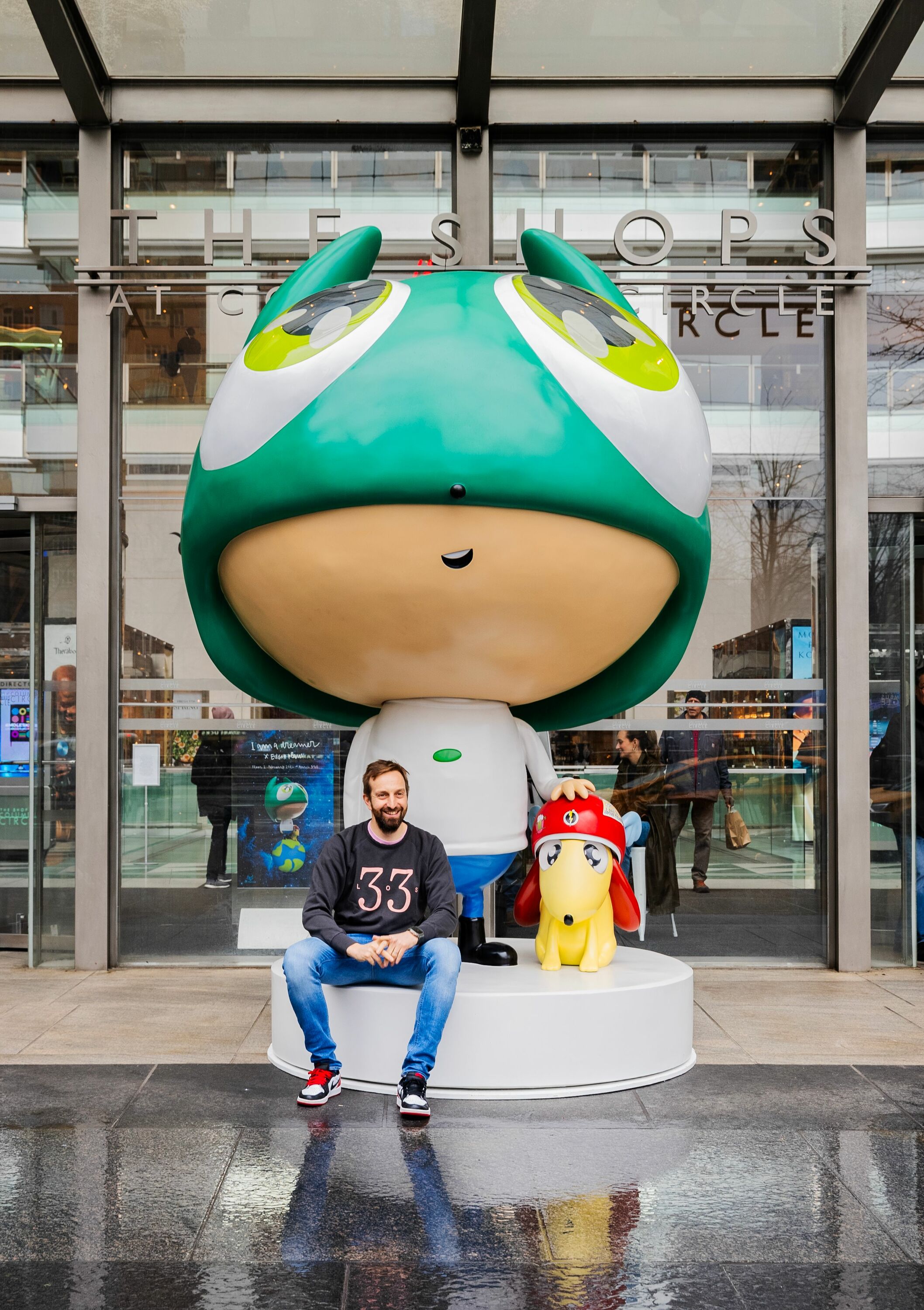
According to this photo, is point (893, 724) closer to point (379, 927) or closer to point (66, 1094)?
point (379, 927)

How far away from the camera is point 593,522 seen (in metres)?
4.34

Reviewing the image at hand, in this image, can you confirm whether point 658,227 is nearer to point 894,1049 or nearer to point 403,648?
point 403,648

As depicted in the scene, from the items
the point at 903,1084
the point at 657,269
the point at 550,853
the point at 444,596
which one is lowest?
the point at 903,1084

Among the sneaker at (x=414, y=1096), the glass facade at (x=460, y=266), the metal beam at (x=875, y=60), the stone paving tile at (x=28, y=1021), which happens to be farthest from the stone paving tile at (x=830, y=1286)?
the metal beam at (x=875, y=60)

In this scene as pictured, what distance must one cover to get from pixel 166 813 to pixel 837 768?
13.2ft

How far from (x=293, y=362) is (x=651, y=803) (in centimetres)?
400

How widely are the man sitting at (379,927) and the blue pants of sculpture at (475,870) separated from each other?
31 centimetres

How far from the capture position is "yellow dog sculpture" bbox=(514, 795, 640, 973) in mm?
4898

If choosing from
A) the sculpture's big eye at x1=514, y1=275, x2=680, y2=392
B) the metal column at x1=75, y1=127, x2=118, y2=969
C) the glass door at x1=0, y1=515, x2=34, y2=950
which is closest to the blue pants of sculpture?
the sculpture's big eye at x1=514, y1=275, x2=680, y2=392

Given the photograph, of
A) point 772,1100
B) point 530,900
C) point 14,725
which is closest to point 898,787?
point 530,900

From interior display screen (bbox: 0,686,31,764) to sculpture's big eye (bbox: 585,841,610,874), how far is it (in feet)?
13.7

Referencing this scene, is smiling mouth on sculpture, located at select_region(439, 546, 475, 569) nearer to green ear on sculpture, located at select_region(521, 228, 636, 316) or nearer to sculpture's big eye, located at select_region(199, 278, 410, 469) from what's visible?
sculpture's big eye, located at select_region(199, 278, 410, 469)

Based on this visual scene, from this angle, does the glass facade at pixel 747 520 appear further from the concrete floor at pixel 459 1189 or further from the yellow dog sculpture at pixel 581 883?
the yellow dog sculpture at pixel 581 883

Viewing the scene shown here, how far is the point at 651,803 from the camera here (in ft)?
24.3
